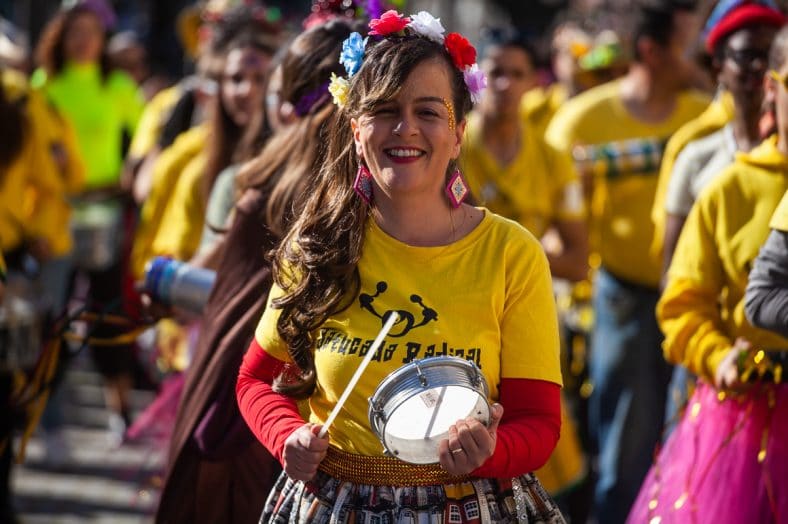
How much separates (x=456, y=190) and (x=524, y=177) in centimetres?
316

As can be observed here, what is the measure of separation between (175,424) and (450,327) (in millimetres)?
1453

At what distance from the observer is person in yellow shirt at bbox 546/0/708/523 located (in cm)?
657

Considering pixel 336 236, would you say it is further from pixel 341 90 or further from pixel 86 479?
pixel 86 479

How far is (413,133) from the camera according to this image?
131 inches

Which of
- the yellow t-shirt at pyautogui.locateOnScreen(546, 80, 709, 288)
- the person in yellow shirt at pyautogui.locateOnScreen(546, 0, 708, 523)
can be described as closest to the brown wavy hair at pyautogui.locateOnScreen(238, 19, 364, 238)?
the person in yellow shirt at pyautogui.locateOnScreen(546, 0, 708, 523)

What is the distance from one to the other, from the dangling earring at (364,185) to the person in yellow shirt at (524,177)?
9.22 feet

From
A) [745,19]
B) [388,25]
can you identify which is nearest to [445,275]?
[388,25]

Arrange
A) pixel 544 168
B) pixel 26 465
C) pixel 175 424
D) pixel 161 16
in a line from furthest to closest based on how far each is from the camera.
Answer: pixel 161 16, pixel 26 465, pixel 544 168, pixel 175 424

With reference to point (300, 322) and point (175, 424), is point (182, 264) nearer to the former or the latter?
point (175, 424)

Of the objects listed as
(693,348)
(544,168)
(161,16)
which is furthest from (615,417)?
(161,16)

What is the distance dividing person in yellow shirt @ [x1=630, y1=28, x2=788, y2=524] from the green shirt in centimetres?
621

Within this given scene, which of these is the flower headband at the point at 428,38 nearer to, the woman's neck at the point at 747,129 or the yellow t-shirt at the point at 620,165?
the woman's neck at the point at 747,129

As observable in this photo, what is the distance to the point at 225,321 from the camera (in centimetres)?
431

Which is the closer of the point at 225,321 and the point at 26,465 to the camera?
the point at 225,321
